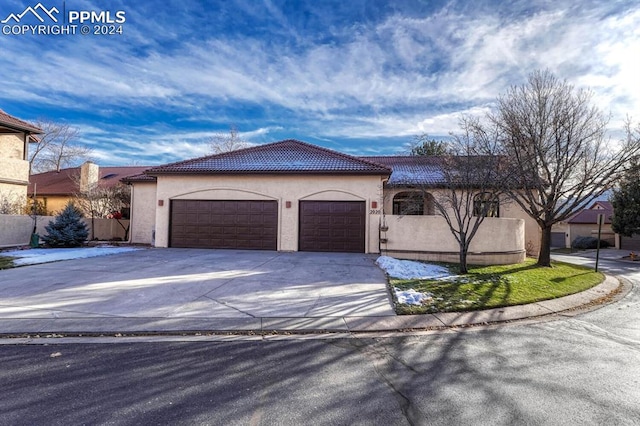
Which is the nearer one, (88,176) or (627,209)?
(627,209)

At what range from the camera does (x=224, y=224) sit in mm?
17109

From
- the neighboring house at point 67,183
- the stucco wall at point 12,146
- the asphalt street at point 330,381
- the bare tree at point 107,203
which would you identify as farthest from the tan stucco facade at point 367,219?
the neighboring house at point 67,183

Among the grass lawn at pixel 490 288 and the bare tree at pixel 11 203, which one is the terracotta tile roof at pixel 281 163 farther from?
the bare tree at pixel 11 203

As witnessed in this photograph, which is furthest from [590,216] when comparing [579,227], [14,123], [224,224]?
[14,123]

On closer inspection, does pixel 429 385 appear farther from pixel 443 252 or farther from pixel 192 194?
pixel 192 194

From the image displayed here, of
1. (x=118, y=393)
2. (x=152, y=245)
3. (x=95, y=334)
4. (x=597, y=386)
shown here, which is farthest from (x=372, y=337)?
(x=152, y=245)

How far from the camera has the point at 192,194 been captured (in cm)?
1755

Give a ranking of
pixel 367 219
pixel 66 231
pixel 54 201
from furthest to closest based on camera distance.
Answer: pixel 54 201 < pixel 66 231 < pixel 367 219

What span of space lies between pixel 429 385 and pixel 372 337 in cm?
166

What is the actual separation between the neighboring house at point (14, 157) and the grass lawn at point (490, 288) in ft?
73.3

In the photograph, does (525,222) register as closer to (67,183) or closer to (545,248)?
(545,248)

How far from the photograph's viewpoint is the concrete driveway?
6.29 metres

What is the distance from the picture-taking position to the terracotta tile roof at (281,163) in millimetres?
16447

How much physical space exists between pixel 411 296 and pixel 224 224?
38.9ft
